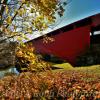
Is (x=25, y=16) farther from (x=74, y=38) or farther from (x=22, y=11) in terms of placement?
(x=74, y=38)

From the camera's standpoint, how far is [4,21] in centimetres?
805

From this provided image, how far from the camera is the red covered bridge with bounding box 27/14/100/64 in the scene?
142 feet

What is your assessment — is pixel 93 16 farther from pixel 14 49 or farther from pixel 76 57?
pixel 14 49

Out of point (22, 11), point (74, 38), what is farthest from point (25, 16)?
point (74, 38)

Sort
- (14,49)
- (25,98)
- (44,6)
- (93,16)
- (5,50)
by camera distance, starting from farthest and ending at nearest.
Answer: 1. (93,16)
2. (25,98)
3. (5,50)
4. (14,49)
5. (44,6)

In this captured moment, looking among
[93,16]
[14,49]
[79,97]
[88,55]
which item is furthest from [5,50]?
[93,16]

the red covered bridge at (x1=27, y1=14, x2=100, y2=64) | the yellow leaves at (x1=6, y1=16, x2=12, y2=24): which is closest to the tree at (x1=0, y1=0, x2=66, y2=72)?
the yellow leaves at (x1=6, y1=16, x2=12, y2=24)

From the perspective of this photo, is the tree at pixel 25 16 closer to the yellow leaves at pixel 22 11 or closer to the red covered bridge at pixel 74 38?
the yellow leaves at pixel 22 11

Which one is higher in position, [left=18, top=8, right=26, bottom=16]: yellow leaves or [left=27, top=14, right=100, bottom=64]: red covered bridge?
[left=27, top=14, right=100, bottom=64]: red covered bridge

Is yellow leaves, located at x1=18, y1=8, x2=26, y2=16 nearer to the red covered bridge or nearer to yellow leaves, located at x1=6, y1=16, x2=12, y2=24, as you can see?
yellow leaves, located at x1=6, y1=16, x2=12, y2=24

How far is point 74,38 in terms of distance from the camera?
144 feet

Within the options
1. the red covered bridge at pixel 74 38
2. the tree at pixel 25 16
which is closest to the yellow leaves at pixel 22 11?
the tree at pixel 25 16

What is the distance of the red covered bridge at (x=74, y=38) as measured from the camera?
43.4 meters

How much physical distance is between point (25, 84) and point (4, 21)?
2755 millimetres
